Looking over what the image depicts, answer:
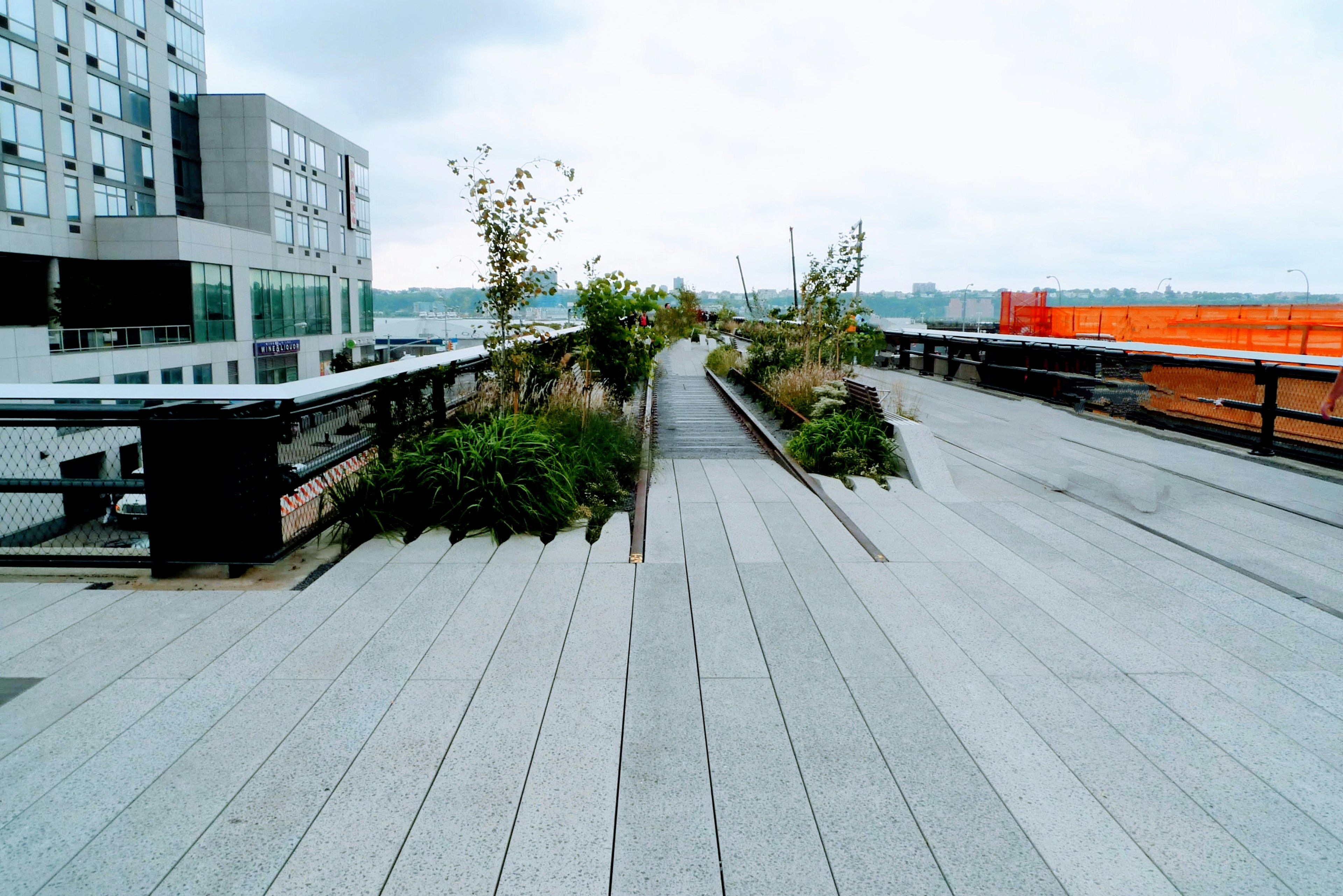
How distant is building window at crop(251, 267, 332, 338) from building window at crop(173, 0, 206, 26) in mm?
13200

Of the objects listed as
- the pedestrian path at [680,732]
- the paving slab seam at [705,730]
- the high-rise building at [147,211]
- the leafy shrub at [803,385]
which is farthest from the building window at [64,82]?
the paving slab seam at [705,730]

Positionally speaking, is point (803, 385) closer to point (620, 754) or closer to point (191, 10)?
point (620, 754)

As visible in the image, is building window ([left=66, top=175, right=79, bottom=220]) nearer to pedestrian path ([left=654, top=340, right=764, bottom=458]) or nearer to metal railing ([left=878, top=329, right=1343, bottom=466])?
pedestrian path ([left=654, top=340, right=764, bottom=458])

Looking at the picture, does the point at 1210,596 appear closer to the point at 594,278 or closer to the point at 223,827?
the point at 223,827

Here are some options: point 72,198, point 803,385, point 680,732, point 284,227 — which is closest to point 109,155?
point 72,198

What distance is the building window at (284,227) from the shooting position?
47438 mm

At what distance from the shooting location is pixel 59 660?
3.78 meters

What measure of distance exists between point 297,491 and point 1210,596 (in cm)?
556

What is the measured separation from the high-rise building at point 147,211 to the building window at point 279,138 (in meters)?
0.15

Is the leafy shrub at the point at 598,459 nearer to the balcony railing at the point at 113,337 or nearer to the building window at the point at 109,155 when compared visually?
the balcony railing at the point at 113,337

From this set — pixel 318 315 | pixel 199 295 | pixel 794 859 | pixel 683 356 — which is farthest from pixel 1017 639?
pixel 318 315

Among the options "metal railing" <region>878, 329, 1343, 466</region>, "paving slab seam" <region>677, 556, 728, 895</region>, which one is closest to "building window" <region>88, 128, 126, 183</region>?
"metal railing" <region>878, 329, 1343, 466</region>

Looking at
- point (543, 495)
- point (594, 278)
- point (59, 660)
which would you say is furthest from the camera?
point (594, 278)

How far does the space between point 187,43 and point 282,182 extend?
25.9ft
